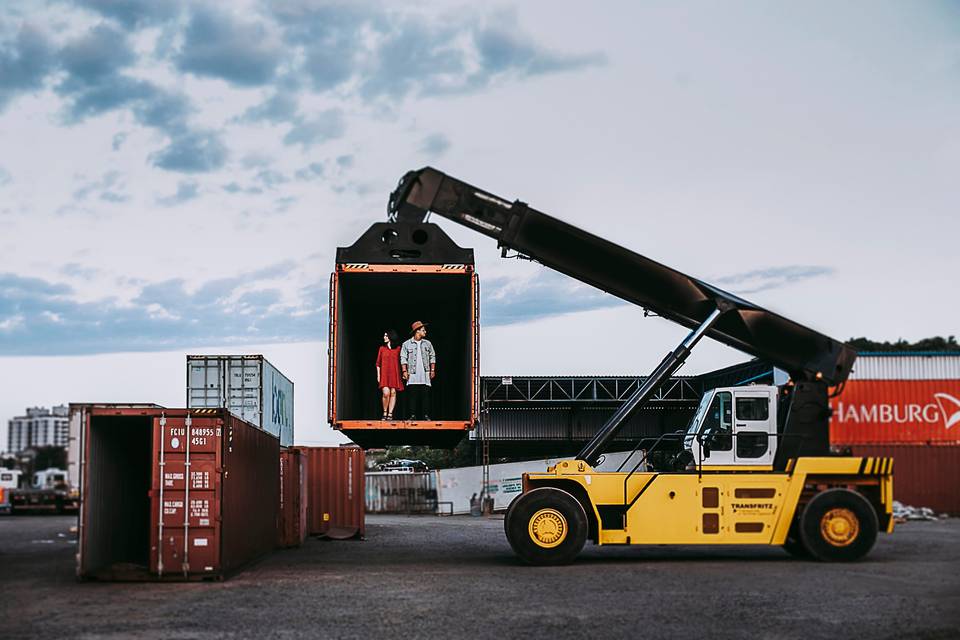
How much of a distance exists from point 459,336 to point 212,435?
489 centimetres

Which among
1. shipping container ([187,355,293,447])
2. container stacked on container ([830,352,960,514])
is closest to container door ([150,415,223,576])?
shipping container ([187,355,293,447])

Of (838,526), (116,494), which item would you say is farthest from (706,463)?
(116,494)

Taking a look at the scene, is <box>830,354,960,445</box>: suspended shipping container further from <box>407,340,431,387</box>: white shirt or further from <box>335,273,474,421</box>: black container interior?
<box>407,340,431,387</box>: white shirt

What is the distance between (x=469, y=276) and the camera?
1648cm

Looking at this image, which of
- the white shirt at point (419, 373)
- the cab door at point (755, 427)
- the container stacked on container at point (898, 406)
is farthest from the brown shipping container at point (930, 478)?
the white shirt at point (419, 373)

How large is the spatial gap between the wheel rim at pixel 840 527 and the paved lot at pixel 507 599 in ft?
2.36

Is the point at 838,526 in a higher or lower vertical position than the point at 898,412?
lower

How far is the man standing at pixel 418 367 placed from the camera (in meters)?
18.1

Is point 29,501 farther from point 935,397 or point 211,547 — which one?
point 935,397

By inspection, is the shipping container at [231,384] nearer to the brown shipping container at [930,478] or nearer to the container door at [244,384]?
Answer: the container door at [244,384]

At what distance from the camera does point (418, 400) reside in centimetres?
1828

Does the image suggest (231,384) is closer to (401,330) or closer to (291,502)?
(291,502)

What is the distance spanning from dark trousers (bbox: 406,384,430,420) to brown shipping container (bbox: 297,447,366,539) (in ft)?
32.7

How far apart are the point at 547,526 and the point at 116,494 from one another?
7260 millimetres
